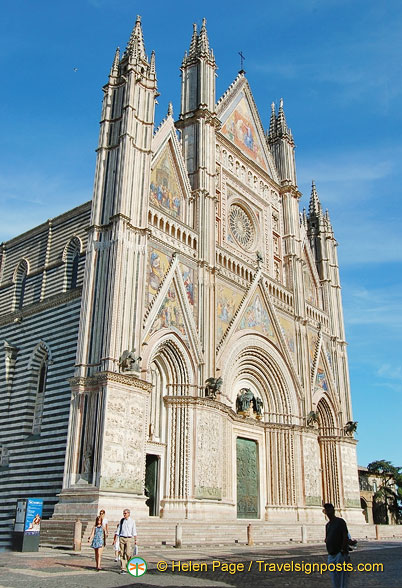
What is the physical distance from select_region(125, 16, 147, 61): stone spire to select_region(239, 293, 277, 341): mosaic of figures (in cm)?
1163

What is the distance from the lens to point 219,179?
27500 mm

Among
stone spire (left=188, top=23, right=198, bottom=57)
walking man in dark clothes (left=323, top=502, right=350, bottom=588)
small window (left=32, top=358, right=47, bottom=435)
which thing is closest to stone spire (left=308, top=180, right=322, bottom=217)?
stone spire (left=188, top=23, right=198, bottom=57)

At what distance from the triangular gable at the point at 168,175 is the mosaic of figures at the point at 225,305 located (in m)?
3.78

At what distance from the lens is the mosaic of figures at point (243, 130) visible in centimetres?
2961

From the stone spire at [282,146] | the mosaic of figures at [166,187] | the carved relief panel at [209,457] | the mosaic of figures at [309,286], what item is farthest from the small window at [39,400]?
the stone spire at [282,146]

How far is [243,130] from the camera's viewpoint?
101ft

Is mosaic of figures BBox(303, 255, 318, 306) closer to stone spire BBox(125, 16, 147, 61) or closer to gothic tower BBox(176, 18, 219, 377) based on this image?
gothic tower BBox(176, 18, 219, 377)

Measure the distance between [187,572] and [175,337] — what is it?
11395mm

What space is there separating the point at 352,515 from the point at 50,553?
1938cm

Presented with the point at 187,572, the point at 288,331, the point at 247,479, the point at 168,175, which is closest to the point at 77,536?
the point at 187,572

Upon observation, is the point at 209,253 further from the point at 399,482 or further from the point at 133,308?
the point at 399,482

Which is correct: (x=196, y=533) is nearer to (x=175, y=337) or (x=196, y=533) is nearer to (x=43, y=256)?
(x=175, y=337)

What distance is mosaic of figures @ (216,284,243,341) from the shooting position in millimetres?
24156

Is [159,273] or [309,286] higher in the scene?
[309,286]
